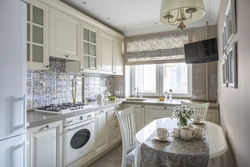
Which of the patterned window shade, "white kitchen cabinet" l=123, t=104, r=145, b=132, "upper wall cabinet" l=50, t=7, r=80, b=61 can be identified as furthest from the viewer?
the patterned window shade

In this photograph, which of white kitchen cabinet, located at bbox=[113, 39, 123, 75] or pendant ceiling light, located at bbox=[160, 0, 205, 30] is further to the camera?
white kitchen cabinet, located at bbox=[113, 39, 123, 75]

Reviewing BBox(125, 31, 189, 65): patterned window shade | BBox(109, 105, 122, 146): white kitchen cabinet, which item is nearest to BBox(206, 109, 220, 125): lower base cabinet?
BBox(125, 31, 189, 65): patterned window shade

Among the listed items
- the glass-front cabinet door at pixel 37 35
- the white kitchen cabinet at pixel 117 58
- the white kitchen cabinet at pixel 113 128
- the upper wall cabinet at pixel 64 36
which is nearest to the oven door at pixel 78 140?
the white kitchen cabinet at pixel 113 128

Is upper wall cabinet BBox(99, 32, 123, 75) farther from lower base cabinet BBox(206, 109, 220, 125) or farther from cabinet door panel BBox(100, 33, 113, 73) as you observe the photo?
lower base cabinet BBox(206, 109, 220, 125)

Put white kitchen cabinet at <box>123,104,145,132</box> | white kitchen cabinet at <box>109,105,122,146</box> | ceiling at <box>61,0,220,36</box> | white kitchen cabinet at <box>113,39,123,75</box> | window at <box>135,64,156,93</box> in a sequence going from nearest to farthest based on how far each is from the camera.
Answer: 1. ceiling at <box>61,0,220,36</box>
2. white kitchen cabinet at <box>109,105,122,146</box>
3. white kitchen cabinet at <box>123,104,145,132</box>
4. white kitchen cabinet at <box>113,39,123,75</box>
5. window at <box>135,64,156,93</box>

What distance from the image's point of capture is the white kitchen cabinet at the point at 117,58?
3695 mm

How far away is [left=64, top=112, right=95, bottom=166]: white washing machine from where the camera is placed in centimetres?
213

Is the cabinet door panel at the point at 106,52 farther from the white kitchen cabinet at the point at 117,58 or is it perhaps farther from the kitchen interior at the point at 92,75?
the white kitchen cabinet at the point at 117,58

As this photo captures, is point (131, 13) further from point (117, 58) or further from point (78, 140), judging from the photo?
point (78, 140)

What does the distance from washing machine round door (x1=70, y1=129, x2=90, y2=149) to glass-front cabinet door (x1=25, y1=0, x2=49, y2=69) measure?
3.29 ft

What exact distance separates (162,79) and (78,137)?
7.70ft

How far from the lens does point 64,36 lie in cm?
242

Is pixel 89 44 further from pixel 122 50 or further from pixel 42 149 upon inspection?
pixel 42 149

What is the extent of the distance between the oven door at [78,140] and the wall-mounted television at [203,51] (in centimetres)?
207
